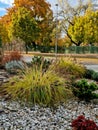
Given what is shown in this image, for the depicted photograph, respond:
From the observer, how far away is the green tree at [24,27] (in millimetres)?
41812

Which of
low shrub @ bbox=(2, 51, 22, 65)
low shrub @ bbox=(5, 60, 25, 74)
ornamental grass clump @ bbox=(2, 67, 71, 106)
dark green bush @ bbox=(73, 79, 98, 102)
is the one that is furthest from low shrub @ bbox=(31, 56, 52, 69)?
ornamental grass clump @ bbox=(2, 67, 71, 106)

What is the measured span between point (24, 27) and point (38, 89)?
35650 millimetres

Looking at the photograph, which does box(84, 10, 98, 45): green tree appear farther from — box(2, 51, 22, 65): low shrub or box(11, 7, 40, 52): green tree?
box(2, 51, 22, 65): low shrub

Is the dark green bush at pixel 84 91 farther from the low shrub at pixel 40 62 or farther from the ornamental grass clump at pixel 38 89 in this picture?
the low shrub at pixel 40 62

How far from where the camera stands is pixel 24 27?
139 feet

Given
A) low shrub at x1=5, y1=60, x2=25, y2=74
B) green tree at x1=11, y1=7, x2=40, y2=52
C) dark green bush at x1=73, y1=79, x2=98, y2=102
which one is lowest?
dark green bush at x1=73, y1=79, x2=98, y2=102

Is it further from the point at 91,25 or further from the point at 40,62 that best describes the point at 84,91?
the point at 91,25

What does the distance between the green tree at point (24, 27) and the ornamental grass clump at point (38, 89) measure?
34.5 metres

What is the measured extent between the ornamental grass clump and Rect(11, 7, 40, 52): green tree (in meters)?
34.5

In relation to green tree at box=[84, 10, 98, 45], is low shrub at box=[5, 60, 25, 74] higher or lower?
lower

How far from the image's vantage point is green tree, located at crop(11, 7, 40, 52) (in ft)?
137

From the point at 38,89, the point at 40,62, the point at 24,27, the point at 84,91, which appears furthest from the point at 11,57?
the point at 24,27

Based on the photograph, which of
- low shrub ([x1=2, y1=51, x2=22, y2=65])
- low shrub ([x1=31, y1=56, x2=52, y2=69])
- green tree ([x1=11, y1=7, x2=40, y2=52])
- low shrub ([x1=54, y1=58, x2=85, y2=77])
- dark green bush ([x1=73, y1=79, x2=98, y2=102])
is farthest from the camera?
green tree ([x1=11, y1=7, x2=40, y2=52])

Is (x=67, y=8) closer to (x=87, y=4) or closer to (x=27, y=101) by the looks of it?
(x=87, y=4)
